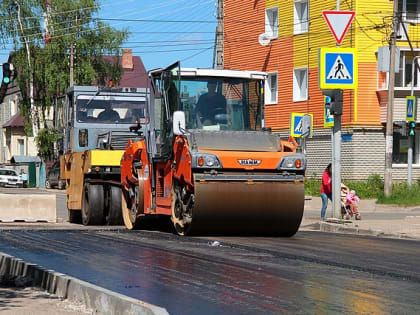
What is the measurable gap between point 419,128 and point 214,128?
84.7ft

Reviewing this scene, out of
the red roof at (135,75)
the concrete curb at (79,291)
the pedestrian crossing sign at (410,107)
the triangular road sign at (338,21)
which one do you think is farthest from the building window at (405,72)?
the red roof at (135,75)

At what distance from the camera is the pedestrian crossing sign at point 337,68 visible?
21938 millimetres

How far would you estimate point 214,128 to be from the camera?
60.4 feet

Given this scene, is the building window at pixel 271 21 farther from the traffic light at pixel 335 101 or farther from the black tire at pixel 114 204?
the black tire at pixel 114 204

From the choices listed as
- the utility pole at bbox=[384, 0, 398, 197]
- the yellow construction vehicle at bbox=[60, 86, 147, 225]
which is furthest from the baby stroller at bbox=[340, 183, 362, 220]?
the utility pole at bbox=[384, 0, 398, 197]

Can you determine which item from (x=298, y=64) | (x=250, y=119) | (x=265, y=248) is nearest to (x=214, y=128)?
(x=250, y=119)

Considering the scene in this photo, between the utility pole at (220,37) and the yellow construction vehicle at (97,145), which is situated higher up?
the utility pole at (220,37)

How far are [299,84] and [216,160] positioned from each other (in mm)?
29323

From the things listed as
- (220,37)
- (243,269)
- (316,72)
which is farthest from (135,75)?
(243,269)

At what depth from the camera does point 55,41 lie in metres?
65.8

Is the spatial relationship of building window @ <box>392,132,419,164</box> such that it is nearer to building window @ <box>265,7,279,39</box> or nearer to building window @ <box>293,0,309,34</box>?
building window @ <box>293,0,309,34</box>

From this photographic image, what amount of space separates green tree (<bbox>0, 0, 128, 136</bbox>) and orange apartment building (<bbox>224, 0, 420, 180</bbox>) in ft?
64.3

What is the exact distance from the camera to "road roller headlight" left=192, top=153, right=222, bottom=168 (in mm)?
16953

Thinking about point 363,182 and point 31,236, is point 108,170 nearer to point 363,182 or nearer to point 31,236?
point 31,236
